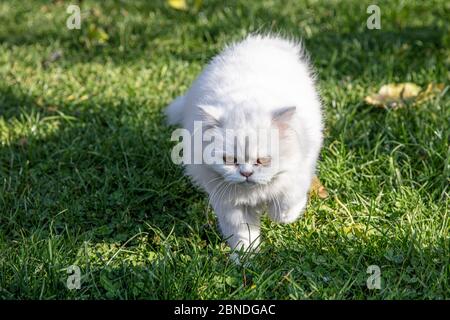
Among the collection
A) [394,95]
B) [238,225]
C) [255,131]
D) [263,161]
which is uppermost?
[255,131]

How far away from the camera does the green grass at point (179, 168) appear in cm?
325

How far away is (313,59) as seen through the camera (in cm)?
569

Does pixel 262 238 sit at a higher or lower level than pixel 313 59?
lower

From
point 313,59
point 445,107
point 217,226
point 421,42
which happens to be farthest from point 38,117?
point 421,42

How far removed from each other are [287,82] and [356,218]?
798 millimetres

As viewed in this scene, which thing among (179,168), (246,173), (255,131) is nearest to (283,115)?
(255,131)

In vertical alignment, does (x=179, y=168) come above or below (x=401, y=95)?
below

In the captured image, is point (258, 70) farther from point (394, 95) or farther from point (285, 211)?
point (394, 95)

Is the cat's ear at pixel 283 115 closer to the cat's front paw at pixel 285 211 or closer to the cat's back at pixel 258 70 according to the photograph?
the cat's back at pixel 258 70

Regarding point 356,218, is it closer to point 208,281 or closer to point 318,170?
point 318,170

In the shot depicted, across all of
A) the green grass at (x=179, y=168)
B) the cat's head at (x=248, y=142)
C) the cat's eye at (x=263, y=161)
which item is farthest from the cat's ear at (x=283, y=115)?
the green grass at (x=179, y=168)

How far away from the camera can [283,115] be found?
10.7 feet

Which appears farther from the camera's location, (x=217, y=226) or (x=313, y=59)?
(x=313, y=59)

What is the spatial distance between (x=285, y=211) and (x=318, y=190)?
452mm
